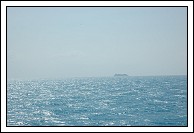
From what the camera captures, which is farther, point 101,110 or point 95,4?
point 101,110

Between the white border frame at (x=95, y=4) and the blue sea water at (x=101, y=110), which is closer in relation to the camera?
the white border frame at (x=95, y=4)

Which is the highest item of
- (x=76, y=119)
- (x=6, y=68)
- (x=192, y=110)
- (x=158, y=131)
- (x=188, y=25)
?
(x=188, y=25)

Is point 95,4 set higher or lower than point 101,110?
higher

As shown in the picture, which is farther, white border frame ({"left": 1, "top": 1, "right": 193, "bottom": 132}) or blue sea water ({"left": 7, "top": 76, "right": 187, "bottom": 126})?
blue sea water ({"left": 7, "top": 76, "right": 187, "bottom": 126})

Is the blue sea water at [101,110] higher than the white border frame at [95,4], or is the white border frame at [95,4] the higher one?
the white border frame at [95,4]

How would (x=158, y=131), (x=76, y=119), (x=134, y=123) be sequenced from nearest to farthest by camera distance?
(x=158, y=131) → (x=134, y=123) → (x=76, y=119)

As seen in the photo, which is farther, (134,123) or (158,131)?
(134,123)

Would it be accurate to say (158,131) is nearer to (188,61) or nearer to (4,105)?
(188,61)

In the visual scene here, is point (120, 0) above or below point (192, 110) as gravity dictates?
above

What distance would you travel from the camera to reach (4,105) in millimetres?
4867

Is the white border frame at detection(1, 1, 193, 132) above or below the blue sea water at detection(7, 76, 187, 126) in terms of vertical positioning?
above

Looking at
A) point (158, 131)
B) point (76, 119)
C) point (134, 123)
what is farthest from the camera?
point (76, 119)

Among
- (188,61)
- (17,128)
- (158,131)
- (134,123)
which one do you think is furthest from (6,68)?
(134,123)

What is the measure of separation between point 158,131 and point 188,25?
210cm
